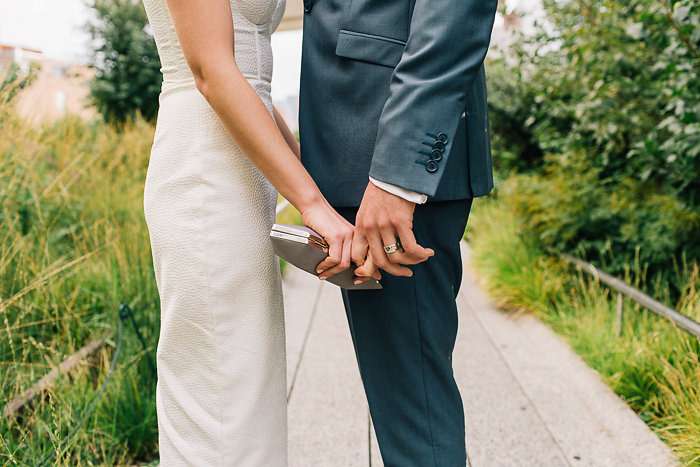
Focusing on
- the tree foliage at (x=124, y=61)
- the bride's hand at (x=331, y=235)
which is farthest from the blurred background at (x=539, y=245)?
the tree foliage at (x=124, y=61)

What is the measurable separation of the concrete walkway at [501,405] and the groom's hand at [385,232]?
58.2 inches

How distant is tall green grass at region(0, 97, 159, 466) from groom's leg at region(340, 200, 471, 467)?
1.06 m

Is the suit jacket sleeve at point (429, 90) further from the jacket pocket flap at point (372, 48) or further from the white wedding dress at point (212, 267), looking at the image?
the white wedding dress at point (212, 267)

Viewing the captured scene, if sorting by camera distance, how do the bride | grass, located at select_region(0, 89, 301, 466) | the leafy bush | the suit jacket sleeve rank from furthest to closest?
the leafy bush
grass, located at select_region(0, 89, 301, 466)
the bride
the suit jacket sleeve

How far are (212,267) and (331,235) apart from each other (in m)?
0.25

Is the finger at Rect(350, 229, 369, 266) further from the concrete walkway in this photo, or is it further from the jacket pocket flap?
the concrete walkway

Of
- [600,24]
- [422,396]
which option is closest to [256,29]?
[422,396]

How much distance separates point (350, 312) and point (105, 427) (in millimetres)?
1462

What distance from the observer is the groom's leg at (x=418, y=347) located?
1.12 metres

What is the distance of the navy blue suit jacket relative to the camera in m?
0.94

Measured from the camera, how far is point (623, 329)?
10.1 feet

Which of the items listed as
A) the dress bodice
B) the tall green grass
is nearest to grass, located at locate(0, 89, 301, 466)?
the tall green grass

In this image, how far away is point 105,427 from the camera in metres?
2.14

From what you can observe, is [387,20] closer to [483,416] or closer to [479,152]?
[479,152]
